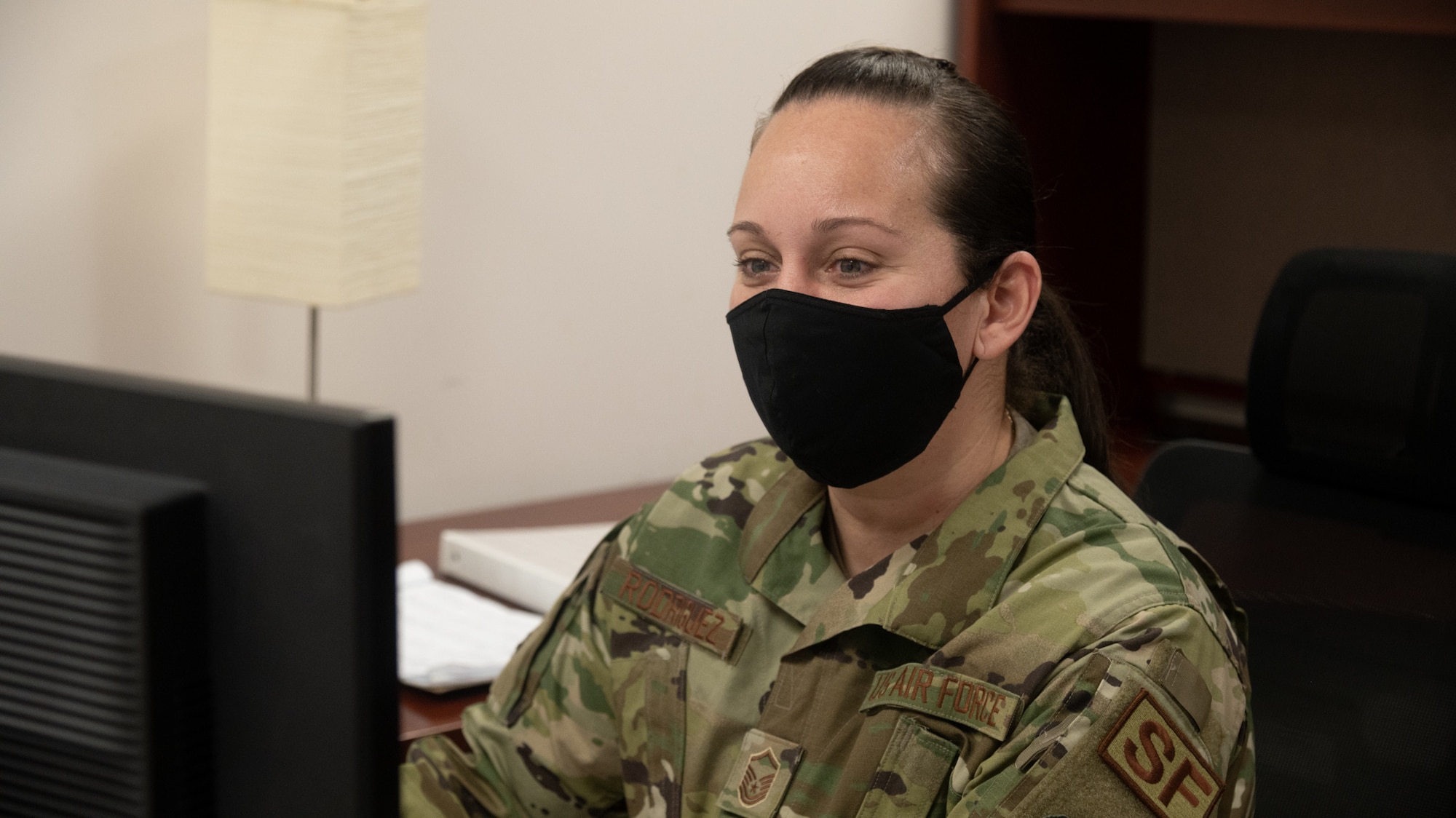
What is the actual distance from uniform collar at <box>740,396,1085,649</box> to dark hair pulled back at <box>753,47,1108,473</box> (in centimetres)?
10

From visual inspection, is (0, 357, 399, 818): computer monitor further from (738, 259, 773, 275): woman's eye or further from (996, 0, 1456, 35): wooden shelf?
(996, 0, 1456, 35): wooden shelf

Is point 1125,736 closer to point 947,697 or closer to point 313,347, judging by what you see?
point 947,697

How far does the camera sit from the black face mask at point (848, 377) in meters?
1.02

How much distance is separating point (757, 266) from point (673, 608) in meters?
0.28

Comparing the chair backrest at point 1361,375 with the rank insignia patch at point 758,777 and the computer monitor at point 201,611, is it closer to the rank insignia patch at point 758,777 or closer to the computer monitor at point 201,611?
the rank insignia patch at point 758,777

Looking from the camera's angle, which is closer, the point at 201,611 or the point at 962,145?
the point at 201,611

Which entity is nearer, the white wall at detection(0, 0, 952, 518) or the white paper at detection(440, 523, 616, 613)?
the white paper at detection(440, 523, 616, 613)

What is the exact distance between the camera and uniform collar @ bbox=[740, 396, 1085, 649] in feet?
3.29

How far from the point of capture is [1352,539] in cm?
125

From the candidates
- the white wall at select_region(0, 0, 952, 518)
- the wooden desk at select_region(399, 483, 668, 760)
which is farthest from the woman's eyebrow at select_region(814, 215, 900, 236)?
the white wall at select_region(0, 0, 952, 518)

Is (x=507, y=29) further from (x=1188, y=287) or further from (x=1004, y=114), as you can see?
(x=1188, y=287)

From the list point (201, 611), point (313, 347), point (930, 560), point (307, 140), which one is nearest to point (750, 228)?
point (930, 560)

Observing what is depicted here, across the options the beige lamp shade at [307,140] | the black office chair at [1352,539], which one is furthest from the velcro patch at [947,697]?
the beige lamp shade at [307,140]

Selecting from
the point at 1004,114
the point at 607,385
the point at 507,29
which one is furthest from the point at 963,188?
the point at 607,385
